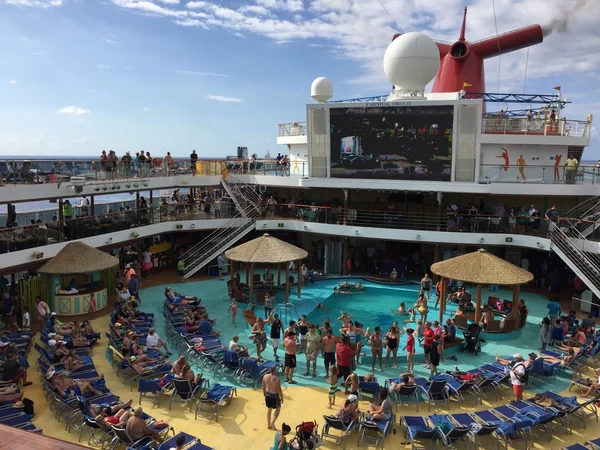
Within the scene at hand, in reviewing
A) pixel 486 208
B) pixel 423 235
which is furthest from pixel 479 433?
pixel 486 208

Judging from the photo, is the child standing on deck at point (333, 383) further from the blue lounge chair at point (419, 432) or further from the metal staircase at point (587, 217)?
the metal staircase at point (587, 217)

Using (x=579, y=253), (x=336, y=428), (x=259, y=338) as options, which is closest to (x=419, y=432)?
(x=336, y=428)

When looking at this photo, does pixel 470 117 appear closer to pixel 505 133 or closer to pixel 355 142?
pixel 505 133

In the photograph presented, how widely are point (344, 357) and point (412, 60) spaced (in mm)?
17245

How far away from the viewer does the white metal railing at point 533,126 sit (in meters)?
26.0

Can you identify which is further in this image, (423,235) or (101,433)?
(423,235)

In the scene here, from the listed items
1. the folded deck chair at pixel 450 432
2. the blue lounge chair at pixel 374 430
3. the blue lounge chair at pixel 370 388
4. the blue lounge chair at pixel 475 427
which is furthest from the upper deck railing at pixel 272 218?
the blue lounge chair at pixel 374 430

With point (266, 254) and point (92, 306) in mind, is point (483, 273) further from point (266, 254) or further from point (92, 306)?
point (92, 306)

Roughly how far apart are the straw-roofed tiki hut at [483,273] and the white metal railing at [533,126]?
33.5ft

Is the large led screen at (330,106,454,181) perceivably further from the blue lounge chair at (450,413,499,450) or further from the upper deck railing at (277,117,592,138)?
the blue lounge chair at (450,413,499,450)

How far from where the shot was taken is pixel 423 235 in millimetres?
24609

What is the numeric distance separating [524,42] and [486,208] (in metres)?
11.0

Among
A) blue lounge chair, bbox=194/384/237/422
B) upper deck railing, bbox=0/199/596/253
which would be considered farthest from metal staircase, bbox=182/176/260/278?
blue lounge chair, bbox=194/384/237/422

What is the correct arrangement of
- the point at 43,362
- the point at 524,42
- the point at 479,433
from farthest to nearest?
the point at 524,42, the point at 43,362, the point at 479,433
